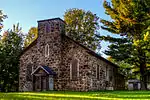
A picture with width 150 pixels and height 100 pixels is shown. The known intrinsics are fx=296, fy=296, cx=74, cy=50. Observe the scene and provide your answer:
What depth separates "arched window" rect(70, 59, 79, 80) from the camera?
34438 millimetres

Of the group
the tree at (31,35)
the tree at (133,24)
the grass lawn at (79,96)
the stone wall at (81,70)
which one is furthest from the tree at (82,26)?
the grass lawn at (79,96)

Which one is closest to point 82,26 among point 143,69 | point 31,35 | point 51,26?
point 31,35

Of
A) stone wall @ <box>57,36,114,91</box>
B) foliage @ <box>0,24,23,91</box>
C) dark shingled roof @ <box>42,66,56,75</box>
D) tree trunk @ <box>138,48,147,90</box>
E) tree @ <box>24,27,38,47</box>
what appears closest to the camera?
stone wall @ <box>57,36,114,91</box>

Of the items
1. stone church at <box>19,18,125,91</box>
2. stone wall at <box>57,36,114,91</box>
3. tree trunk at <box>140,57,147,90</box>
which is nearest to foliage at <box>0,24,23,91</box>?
stone church at <box>19,18,125,91</box>

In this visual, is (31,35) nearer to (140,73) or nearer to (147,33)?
(140,73)

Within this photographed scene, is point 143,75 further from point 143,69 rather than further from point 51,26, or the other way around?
point 51,26

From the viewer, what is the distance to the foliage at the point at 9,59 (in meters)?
45.0

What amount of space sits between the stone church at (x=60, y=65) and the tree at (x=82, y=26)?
14154 mm

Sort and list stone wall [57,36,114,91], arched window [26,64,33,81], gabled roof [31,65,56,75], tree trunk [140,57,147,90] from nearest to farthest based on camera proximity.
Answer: stone wall [57,36,114,91] < gabled roof [31,65,56,75] < tree trunk [140,57,147,90] < arched window [26,64,33,81]

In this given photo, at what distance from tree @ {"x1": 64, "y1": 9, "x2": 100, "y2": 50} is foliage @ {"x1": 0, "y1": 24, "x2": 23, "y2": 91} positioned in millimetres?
9110

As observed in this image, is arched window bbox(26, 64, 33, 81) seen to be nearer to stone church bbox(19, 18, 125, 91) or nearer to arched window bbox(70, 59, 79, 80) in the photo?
stone church bbox(19, 18, 125, 91)

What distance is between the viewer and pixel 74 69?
3466 centimetres

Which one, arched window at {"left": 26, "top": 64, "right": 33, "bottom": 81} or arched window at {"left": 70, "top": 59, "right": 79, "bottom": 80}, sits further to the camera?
arched window at {"left": 26, "top": 64, "right": 33, "bottom": 81}

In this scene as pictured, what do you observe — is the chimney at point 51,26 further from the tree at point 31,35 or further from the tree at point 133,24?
the tree at point 31,35
